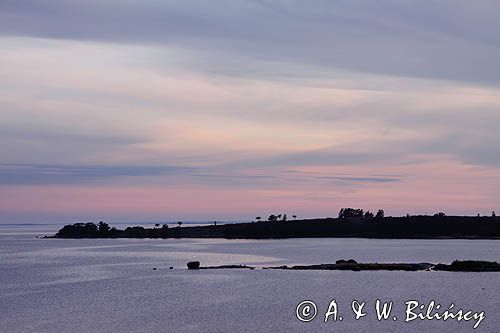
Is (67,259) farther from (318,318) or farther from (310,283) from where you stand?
(318,318)

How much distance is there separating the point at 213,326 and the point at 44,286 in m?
46.9

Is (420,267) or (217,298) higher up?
(420,267)

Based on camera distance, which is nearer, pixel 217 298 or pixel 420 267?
pixel 217 298

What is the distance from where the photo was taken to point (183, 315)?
75.2m

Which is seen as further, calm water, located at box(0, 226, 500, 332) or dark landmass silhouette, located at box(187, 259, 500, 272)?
dark landmass silhouette, located at box(187, 259, 500, 272)

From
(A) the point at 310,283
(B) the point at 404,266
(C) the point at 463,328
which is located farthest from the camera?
(B) the point at 404,266

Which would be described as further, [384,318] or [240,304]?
[240,304]

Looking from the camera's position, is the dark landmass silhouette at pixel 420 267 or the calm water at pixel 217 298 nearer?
the calm water at pixel 217 298

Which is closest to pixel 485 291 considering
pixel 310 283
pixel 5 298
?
pixel 310 283

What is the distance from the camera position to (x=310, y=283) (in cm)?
10269

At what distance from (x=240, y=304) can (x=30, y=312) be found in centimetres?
2070

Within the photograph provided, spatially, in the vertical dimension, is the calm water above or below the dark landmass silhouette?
below

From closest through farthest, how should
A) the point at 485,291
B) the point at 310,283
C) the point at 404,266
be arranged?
the point at 485,291 → the point at 310,283 → the point at 404,266

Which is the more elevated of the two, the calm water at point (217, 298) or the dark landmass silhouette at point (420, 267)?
the dark landmass silhouette at point (420, 267)
